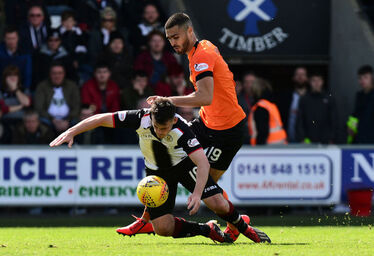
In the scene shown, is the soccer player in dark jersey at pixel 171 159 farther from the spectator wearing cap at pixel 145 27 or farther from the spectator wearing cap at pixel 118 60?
the spectator wearing cap at pixel 145 27

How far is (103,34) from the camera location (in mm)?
15203

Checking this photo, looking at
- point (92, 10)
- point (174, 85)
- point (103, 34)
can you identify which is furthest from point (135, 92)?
point (92, 10)

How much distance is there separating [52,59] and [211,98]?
270 inches

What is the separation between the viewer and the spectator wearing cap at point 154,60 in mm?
14797

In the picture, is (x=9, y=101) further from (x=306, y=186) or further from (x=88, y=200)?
(x=306, y=186)

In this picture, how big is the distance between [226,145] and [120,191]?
4850 mm

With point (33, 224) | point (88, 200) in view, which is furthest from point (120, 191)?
point (33, 224)

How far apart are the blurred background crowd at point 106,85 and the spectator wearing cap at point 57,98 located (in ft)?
0.05

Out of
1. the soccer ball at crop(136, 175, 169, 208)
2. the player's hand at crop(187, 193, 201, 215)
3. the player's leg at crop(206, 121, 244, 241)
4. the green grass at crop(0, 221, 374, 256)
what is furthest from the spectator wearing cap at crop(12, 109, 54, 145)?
the player's hand at crop(187, 193, 201, 215)

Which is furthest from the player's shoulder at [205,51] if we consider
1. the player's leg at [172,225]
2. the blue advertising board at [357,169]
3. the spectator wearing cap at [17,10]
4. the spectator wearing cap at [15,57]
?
the spectator wearing cap at [17,10]

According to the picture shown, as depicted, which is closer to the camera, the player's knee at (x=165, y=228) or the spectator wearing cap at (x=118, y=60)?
the player's knee at (x=165, y=228)

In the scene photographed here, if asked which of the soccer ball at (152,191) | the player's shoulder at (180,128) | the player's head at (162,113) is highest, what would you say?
the player's head at (162,113)

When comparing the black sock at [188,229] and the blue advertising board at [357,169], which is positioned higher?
the black sock at [188,229]

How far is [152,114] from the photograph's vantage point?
781cm
